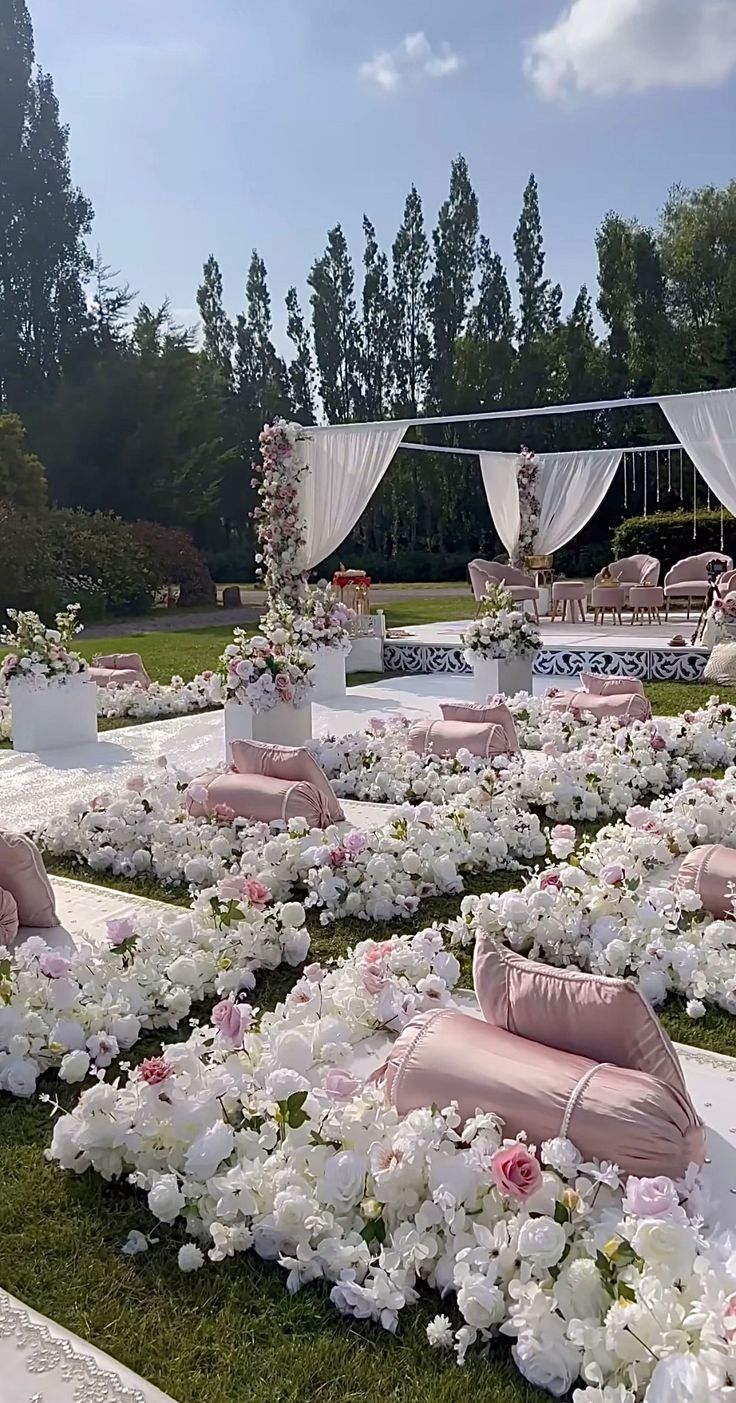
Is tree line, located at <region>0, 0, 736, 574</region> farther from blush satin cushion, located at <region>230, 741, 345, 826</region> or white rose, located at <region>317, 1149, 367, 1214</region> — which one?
white rose, located at <region>317, 1149, 367, 1214</region>

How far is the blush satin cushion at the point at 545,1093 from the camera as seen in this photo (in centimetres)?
203

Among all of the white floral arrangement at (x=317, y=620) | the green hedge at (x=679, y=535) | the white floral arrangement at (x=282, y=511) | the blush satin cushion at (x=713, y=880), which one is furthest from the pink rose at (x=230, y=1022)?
the green hedge at (x=679, y=535)

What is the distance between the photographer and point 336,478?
10.6m

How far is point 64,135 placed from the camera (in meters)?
24.9

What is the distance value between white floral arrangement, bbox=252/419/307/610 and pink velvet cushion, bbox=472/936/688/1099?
8283mm

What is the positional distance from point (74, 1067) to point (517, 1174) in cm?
118

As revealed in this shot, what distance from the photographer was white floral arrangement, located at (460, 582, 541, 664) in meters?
8.06

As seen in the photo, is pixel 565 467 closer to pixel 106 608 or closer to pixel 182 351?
pixel 106 608

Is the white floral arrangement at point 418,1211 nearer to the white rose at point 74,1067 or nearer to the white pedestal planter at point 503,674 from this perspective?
the white rose at point 74,1067

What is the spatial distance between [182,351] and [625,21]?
709 inches

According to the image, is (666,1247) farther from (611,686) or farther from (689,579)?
(689,579)

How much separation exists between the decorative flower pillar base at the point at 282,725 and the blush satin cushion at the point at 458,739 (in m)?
0.64

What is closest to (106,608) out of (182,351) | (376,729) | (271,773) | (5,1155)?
(182,351)

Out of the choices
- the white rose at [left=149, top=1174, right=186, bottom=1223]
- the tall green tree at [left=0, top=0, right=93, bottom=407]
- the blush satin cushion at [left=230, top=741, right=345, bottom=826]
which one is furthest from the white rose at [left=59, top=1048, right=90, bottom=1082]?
the tall green tree at [left=0, top=0, right=93, bottom=407]
